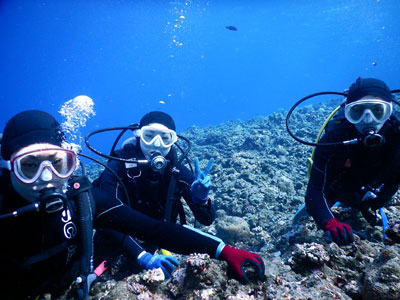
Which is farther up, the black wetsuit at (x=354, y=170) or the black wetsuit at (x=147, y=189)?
the black wetsuit at (x=354, y=170)

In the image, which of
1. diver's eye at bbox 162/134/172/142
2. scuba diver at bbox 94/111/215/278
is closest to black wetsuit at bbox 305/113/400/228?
scuba diver at bbox 94/111/215/278

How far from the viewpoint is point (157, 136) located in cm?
429

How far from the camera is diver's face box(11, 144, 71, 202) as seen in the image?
2.03 m

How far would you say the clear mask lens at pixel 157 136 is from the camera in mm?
4254

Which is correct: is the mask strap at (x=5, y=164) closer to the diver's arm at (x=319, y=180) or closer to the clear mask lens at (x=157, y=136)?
the clear mask lens at (x=157, y=136)

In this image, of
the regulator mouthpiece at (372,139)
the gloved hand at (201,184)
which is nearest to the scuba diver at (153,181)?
the gloved hand at (201,184)

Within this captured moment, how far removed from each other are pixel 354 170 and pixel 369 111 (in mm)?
1027

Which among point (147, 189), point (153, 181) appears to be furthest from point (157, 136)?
point (147, 189)

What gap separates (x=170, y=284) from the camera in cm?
231

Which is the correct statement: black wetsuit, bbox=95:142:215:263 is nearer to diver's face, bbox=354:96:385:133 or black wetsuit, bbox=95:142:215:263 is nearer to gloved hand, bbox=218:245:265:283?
gloved hand, bbox=218:245:265:283

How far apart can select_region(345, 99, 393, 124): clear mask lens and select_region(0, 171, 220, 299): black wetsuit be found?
293cm

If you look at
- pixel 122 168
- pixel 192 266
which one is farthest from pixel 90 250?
pixel 122 168

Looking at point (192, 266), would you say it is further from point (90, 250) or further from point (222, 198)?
point (222, 198)

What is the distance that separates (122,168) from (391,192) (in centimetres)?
465
